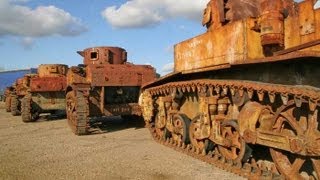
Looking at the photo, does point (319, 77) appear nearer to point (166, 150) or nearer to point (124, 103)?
point (166, 150)

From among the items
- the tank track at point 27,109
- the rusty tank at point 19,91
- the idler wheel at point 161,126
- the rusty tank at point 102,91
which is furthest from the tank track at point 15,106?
the idler wheel at point 161,126

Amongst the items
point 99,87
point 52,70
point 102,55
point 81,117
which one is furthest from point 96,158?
point 52,70

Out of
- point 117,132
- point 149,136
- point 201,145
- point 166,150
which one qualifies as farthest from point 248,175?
point 117,132

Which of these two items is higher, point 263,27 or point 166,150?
point 263,27

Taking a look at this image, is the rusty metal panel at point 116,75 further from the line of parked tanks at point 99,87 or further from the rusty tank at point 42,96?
the rusty tank at point 42,96

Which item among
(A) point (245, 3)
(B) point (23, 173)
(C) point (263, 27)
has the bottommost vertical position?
(B) point (23, 173)

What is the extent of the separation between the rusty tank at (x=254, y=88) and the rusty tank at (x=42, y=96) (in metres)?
8.67

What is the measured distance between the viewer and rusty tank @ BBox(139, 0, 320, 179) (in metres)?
5.94

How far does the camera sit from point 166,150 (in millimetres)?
9617

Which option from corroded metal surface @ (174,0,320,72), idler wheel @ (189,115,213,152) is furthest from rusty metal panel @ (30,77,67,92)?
corroded metal surface @ (174,0,320,72)

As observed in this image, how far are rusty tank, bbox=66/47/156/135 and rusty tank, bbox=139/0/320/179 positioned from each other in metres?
4.03

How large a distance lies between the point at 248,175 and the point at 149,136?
17.5 feet

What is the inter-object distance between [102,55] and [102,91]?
2.74m

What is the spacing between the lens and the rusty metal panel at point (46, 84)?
1669 cm
